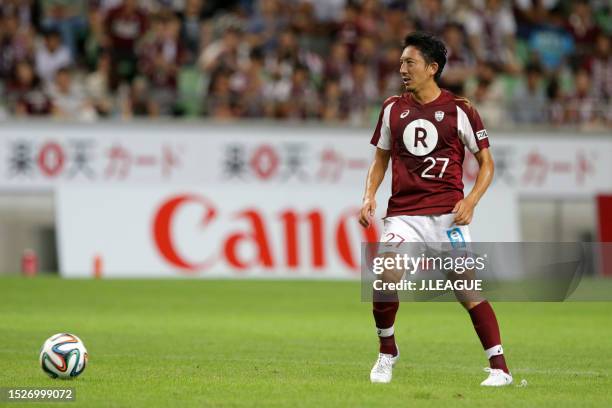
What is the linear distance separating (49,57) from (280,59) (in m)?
4.29

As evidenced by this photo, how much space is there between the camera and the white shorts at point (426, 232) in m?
9.18

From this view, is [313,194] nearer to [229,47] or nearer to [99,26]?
[229,47]

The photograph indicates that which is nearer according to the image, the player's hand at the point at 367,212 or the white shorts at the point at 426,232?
the white shorts at the point at 426,232

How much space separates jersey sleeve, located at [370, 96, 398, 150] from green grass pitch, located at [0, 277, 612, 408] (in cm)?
173

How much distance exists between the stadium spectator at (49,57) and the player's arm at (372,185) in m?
14.9

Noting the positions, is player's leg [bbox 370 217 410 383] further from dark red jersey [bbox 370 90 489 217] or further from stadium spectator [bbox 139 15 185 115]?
stadium spectator [bbox 139 15 185 115]

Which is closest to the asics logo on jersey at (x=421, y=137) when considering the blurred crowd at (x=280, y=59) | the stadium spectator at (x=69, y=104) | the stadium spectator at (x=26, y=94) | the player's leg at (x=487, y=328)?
the player's leg at (x=487, y=328)

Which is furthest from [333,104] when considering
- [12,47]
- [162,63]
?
[12,47]

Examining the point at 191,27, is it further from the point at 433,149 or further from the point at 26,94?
the point at 433,149

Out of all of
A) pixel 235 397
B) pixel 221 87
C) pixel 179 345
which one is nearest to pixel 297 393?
pixel 235 397

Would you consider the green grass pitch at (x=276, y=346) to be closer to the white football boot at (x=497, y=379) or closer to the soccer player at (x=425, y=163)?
the white football boot at (x=497, y=379)

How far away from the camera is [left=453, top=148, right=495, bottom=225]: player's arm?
9.06 meters

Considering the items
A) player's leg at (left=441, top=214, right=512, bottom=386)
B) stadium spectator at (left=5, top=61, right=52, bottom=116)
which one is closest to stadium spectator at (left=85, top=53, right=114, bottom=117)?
stadium spectator at (left=5, top=61, right=52, bottom=116)

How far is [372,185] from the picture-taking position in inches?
376
